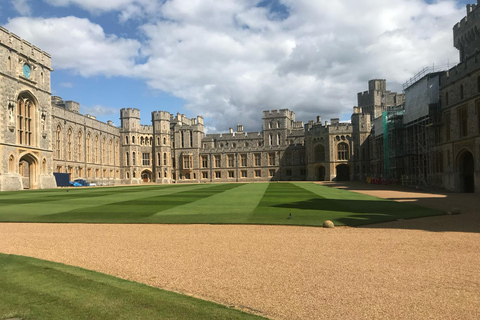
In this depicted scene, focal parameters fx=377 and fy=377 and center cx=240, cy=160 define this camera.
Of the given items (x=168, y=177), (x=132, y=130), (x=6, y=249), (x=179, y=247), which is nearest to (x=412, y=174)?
(x=179, y=247)

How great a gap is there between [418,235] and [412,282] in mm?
4156

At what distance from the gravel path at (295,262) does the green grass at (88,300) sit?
397 millimetres

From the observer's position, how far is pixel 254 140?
68625 millimetres

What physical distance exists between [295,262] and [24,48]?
38.6 meters

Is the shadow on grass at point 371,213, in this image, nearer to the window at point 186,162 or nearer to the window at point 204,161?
the window at point 204,161

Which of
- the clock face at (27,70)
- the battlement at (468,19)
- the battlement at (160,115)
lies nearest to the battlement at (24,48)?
the clock face at (27,70)

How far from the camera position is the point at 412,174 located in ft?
112

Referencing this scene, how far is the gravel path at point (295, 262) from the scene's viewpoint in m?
4.57

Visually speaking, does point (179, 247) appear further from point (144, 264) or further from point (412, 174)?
point (412, 174)

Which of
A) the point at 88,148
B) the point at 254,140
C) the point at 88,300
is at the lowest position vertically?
the point at 88,300

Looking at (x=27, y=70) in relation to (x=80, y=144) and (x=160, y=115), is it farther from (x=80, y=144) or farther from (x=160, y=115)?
(x=160, y=115)

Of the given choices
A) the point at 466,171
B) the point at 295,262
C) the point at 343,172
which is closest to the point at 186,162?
the point at 343,172

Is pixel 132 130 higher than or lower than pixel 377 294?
higher

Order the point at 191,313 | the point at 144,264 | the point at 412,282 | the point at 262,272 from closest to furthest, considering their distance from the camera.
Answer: the point at 191,313 → the point at 412,282 → the point at 262,272 → the point at 144,264
